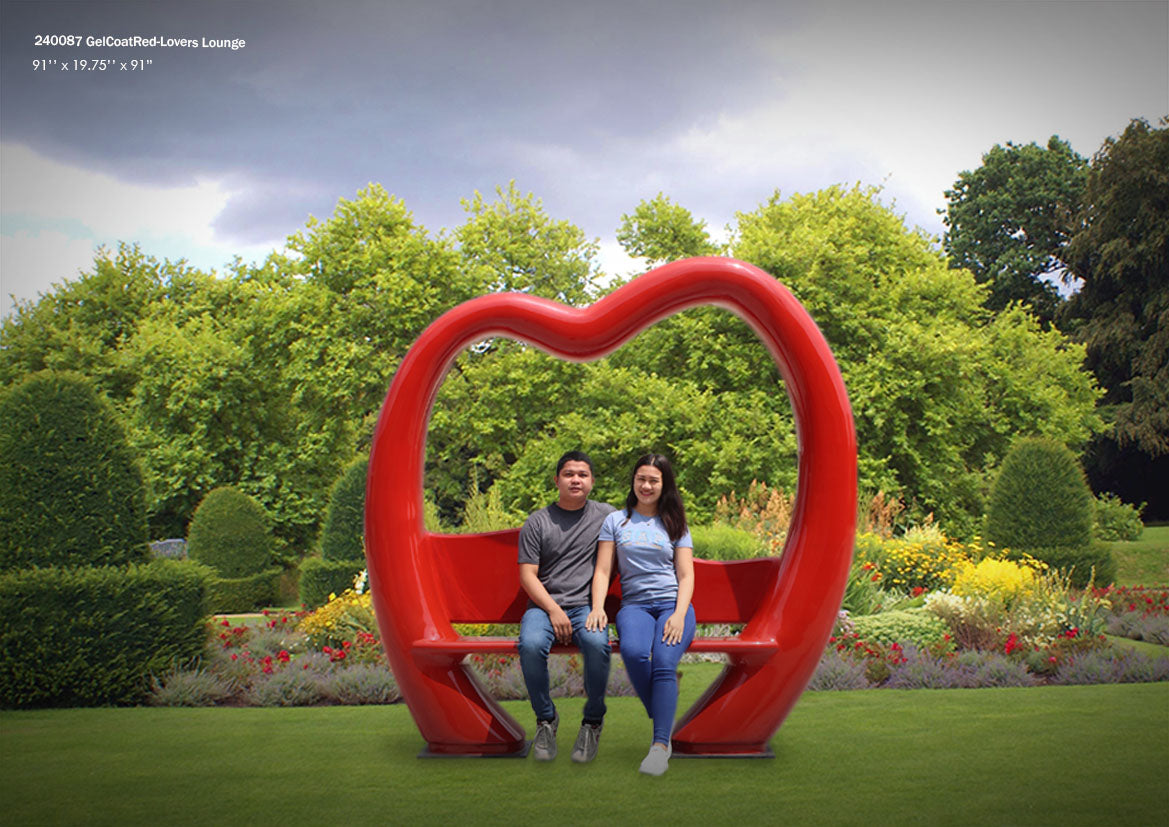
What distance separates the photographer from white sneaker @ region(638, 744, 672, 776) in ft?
15.5

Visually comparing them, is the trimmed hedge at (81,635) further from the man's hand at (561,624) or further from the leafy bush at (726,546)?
the leafy bush at (726,546)

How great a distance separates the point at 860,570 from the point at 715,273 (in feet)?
19.4

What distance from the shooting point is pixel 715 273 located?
209 inches

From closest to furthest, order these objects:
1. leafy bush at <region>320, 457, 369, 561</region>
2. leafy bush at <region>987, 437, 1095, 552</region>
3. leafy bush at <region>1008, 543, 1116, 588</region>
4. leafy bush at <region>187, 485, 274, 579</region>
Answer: leafy bush at <region>1008, 543, 1116, 588</region>
leafy bush at <region>987, 437, 1095, 552</region>
leafy bush at <region>320, 457, 369, 561</region>
leafy bush at <region>187, 485, 274, 579</region>

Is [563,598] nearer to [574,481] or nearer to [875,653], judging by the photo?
[574,481]

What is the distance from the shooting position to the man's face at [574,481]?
524cm

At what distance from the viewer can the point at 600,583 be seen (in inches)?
199

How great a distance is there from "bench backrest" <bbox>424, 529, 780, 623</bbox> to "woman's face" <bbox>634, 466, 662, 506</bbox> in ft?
2.03

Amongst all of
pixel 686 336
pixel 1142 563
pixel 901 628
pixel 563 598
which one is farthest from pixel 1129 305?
pixel 563 598

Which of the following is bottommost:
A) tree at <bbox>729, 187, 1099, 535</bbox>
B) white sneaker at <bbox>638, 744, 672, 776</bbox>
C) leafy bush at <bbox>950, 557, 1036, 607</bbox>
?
white sneaker at <bbox>638, 744, 672, 776</bbox>

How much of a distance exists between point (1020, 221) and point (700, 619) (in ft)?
105

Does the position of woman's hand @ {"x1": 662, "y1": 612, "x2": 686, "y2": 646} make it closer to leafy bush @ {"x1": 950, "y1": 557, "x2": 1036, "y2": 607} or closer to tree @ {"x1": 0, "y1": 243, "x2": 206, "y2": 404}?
leafy bush @ {"x1": 950, "y1": 557, "x2": 1036, "y2": 607}

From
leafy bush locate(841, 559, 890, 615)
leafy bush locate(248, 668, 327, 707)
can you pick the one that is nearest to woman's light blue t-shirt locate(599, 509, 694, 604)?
leafy bush locate(248, 668, 327, 707)

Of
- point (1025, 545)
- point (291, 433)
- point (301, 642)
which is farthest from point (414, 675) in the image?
point (291, 433)
